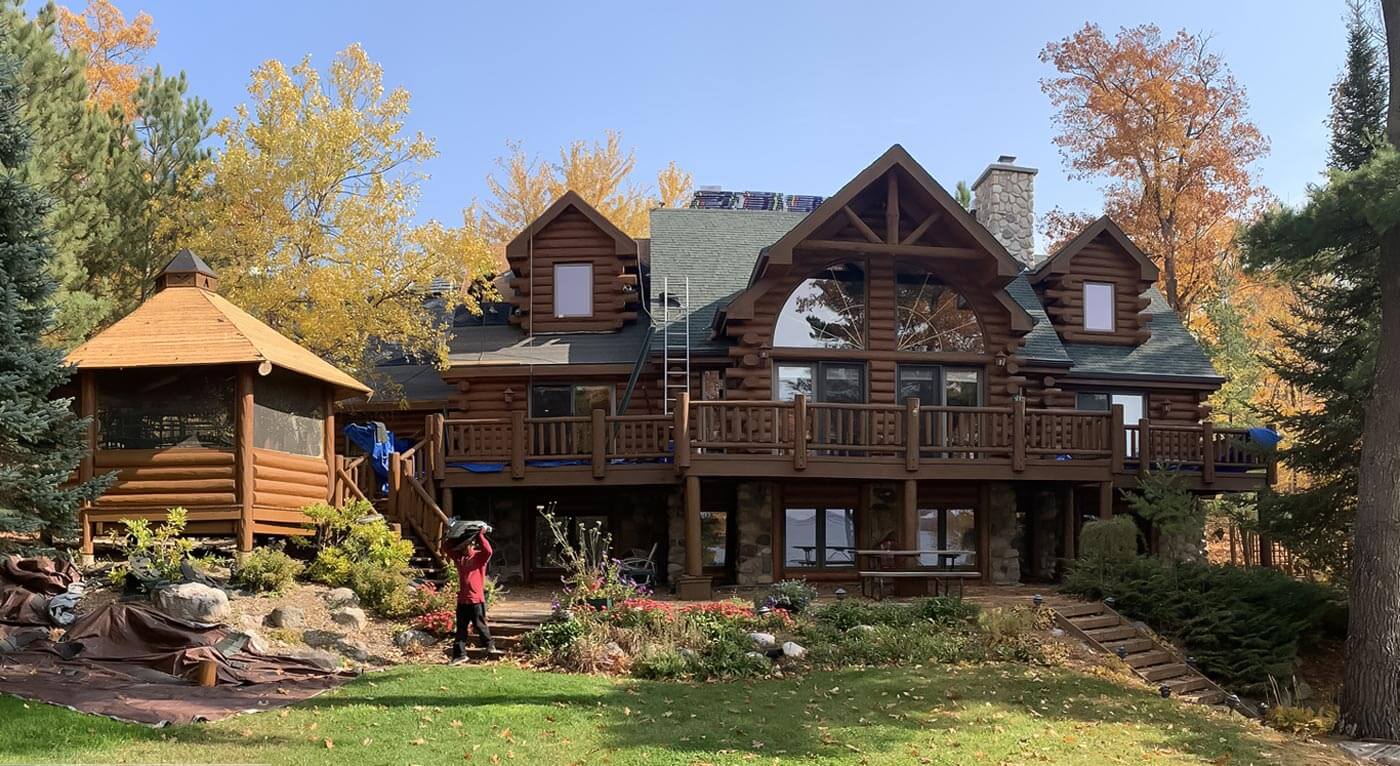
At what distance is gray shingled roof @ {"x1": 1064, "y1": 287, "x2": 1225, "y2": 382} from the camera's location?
22250 mm

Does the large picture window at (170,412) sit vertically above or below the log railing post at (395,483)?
above

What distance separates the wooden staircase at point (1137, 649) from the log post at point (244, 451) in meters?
11.4

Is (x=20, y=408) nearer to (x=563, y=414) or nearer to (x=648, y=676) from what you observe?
(x=648, y=676)

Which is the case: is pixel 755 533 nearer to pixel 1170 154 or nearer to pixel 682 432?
pixel 682 432

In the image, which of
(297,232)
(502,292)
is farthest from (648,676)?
(297,232)

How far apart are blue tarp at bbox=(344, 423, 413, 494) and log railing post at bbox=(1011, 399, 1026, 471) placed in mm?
11229

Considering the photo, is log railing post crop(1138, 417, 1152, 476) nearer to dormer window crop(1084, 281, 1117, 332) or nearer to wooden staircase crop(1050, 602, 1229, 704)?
dormer window crop(1084, 281, 1117, 332)

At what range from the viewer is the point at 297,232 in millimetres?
23062

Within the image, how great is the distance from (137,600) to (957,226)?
1400 centimetres

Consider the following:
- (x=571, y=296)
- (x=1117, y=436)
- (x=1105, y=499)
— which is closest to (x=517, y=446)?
(x=571, y=296)

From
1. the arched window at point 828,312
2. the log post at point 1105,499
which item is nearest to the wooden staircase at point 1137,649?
the log post at point 1105,499

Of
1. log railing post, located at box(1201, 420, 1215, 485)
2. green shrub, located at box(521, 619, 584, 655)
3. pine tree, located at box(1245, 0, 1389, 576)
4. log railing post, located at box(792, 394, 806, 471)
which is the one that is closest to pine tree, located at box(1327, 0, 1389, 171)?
pine tree, located at box(1245, 0, 1389, 576)

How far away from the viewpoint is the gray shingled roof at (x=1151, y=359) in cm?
2225

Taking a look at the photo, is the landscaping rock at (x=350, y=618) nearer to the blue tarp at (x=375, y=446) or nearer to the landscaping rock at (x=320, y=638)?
the landscaping rock at (x=320, y=638)
